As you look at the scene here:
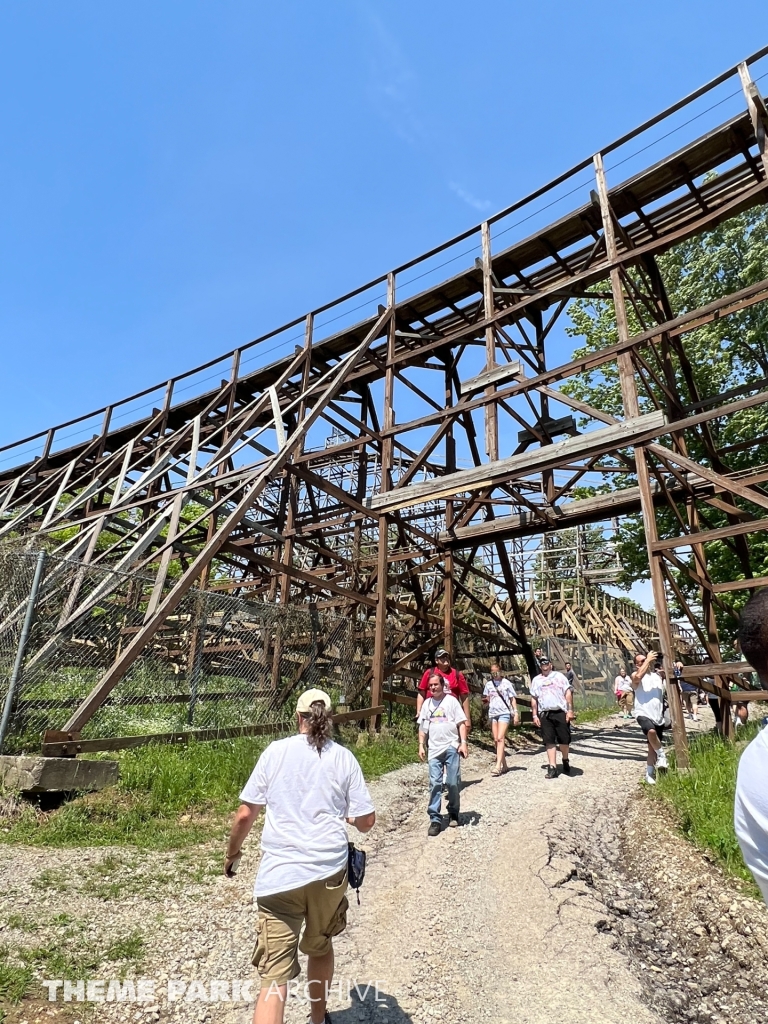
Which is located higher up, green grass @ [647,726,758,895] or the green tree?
the green tree

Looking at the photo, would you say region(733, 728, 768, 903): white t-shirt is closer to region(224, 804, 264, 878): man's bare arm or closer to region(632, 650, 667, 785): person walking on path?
region(224, 804, 264, 878): man's bare arm

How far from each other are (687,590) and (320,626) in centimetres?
1116

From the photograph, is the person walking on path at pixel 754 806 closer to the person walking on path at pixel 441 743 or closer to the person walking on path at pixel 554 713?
the person walking on path at pixel 441 743

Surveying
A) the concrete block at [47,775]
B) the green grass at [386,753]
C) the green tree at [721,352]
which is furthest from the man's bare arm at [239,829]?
the green tree at [721,352]

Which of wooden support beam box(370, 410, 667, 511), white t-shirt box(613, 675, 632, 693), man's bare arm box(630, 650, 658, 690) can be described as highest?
wooden support beam box(370, 410, 667, 511)

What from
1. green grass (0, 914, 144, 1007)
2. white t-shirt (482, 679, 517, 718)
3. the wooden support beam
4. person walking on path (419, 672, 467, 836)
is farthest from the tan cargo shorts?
the wooden support beam

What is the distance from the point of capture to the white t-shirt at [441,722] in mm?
6113

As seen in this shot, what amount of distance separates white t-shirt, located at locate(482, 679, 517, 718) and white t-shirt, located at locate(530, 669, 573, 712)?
789mm

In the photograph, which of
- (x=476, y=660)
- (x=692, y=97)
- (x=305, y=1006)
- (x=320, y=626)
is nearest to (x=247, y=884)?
(x=305, y=1006)

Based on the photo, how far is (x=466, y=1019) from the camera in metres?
2.93

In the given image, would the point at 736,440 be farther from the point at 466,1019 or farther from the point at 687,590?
the point at 466,1019

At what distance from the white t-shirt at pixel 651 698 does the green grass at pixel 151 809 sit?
481 cm

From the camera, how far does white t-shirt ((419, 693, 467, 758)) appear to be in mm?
6113

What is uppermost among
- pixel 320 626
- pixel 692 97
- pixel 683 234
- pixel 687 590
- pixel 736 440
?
pixel 692 97
